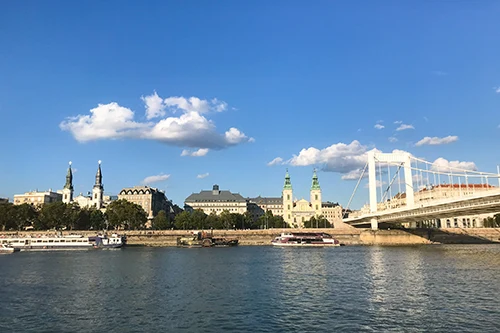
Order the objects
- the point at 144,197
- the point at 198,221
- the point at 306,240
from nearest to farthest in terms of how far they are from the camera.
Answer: the point at 306,240 < the point at 198,221 < the point at 144,197

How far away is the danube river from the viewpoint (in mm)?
21297

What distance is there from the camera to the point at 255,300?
2759cm

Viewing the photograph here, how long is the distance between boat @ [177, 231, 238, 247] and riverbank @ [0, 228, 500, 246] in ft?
13.9

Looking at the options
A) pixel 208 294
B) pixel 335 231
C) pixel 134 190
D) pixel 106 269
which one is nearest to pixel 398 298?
pixel 208 294

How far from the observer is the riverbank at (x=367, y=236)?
9270 centimetres

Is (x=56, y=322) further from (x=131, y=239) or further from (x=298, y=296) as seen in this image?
(x=131, y=239)

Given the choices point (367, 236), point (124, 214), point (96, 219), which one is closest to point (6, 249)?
point (124, 214)

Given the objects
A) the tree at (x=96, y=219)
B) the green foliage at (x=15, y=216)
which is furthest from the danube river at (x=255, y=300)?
the tree at (x=96, y=219)

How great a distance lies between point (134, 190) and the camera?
7185 inches

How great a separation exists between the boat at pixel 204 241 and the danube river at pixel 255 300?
2057 inches

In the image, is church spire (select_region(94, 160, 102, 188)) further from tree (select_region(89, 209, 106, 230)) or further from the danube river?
the danube river

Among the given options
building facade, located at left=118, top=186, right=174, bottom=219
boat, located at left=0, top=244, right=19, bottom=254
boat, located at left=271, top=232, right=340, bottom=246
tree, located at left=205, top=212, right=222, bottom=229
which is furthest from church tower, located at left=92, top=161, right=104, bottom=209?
boat, located at left=271, top=232, right=340, bottom=246

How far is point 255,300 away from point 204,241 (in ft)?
230

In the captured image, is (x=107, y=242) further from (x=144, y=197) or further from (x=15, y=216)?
(x=144, y=197)
